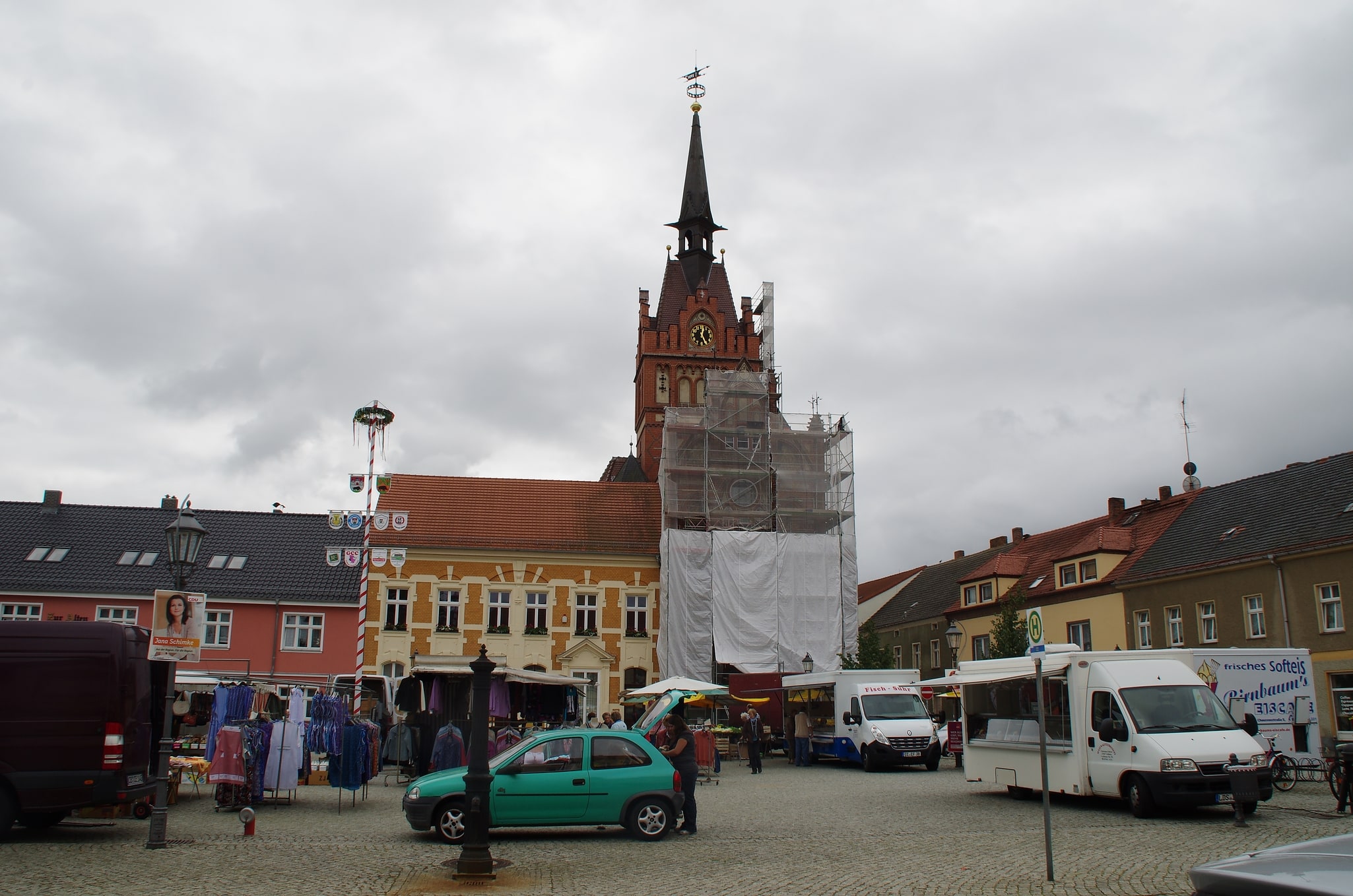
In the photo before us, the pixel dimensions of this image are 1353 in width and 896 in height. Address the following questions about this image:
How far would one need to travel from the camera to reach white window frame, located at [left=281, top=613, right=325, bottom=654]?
39384 mm

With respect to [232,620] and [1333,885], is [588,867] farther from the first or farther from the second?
[232,620]

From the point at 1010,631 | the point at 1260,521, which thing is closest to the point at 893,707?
the point at 1010,631

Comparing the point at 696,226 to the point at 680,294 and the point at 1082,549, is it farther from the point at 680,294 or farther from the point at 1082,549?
the point at 1082,549

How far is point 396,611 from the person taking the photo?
4091 centimetres

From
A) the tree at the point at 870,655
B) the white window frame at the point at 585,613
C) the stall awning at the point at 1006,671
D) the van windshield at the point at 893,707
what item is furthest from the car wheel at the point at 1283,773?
the white window frame at the point at 585,613

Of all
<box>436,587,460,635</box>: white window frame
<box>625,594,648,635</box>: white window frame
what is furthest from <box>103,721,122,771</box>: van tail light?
<box>625,594,648,635</box>: white window frame

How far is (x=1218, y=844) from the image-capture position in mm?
11961

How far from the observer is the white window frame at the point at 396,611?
1604 inches

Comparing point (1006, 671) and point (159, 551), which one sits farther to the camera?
point (159, 551)

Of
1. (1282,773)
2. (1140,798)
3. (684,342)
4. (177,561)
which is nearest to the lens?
(177,561)

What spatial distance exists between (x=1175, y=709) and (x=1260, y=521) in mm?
21663

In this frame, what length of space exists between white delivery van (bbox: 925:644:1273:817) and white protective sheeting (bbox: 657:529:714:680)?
2321 cm

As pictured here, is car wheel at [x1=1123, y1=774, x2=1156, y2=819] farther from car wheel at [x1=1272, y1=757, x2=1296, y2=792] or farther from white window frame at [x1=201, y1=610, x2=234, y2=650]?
white window frame at [x1=201, y1=610, x2=234, y2=650]

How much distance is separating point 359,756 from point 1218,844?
40.3 feet
